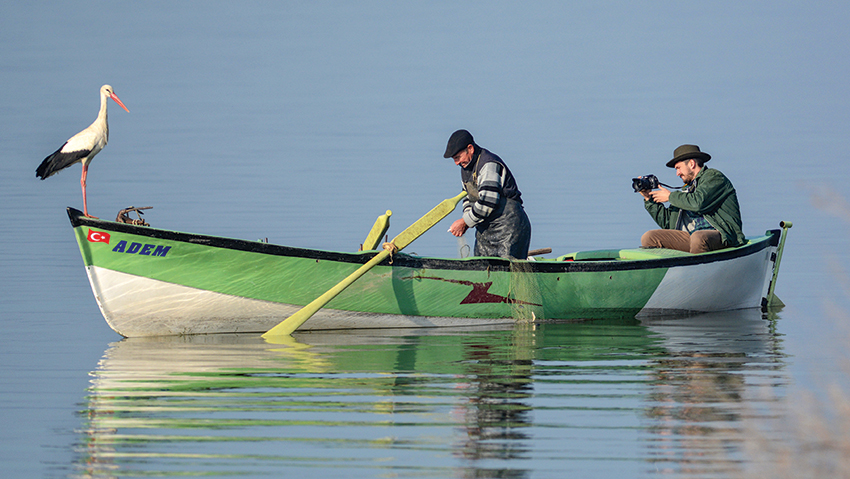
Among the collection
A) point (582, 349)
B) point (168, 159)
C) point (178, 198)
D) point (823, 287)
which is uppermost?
point (168, 159)

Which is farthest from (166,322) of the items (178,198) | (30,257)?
(178,198)

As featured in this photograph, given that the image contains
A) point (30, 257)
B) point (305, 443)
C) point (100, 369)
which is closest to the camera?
point (305, 443)

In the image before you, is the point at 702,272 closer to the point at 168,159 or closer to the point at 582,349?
the point at 582,349

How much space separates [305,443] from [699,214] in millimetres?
7055

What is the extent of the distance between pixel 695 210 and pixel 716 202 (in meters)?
0.29

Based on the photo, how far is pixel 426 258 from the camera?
9.63 m

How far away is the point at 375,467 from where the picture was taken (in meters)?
4.63

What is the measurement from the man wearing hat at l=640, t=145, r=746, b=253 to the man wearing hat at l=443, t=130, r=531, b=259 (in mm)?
1750

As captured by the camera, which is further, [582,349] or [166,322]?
[166,322]

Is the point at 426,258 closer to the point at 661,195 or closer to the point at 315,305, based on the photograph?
the point at 315,305

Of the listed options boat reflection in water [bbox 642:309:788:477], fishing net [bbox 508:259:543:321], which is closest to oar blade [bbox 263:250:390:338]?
fishing net [bbox 508:259:543:321]

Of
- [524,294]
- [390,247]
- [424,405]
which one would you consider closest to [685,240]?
[524,294]

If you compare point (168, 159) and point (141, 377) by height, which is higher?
point (168, 159)

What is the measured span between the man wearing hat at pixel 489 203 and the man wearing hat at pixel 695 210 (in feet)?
5.74
